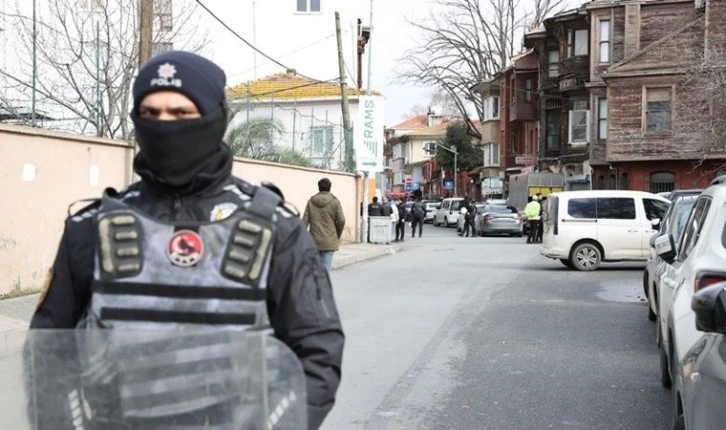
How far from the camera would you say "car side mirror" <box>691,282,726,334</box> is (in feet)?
11.7

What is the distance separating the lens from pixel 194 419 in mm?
2090

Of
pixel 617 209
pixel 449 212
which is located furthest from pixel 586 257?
pixel 449 212

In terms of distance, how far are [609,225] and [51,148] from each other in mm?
11472

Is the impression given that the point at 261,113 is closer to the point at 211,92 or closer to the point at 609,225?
the point at 609,225

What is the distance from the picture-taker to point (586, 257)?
19.4m

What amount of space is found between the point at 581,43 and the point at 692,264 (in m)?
42.0

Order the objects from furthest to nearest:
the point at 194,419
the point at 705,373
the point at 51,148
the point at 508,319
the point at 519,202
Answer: the point at 519,202 → the point at 51,148 → the point at 508,319 → the point at 705,373 → the point at 194,419

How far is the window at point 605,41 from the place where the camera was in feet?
138

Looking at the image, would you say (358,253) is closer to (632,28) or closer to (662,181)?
(662,181)

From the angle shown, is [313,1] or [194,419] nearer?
[194,419]

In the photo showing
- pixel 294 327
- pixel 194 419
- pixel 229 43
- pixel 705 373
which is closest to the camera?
pixel 194 419

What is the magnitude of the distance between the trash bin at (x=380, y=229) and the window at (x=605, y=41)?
18321 mm

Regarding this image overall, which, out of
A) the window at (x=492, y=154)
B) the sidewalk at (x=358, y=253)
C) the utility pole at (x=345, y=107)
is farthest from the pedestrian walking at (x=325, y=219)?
the window at (x=492, y=154)

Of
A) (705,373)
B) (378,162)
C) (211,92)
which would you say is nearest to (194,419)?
(211,92)
